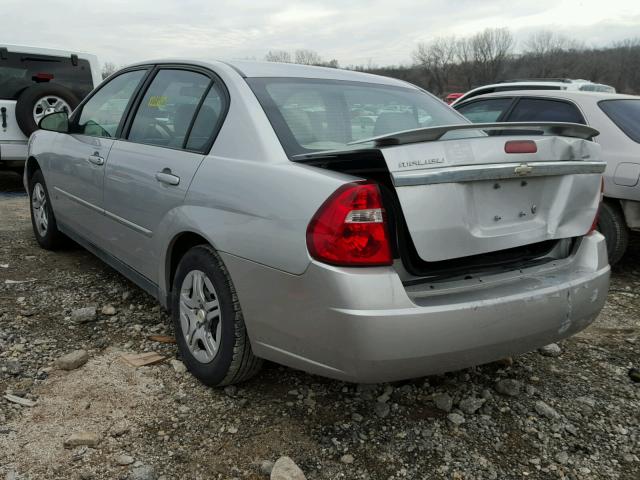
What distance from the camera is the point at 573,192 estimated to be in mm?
2324

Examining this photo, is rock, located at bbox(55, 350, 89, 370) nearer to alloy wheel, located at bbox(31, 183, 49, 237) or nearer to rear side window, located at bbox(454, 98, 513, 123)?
alloy wheel, located at bbox(31, 183, 49, 237)

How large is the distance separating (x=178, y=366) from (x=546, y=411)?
1779 mm

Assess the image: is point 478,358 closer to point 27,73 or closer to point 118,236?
point 118,236

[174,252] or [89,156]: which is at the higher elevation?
[89,156]

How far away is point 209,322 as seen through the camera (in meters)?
2.58

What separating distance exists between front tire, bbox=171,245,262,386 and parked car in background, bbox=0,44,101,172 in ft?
16.0

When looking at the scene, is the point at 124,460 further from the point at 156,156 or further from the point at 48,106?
the point at 48,106

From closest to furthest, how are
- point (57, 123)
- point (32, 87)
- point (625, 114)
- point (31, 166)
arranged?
1. point (57, 123)
2. point (625, 114)
3. point (31, 166)
4. point (32, 87)

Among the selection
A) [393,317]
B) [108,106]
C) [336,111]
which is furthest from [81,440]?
[108,106]

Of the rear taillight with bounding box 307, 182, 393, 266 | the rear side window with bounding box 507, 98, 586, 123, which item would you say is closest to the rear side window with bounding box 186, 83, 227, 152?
the rear taillight with bounding box 307, 182, 393, 266

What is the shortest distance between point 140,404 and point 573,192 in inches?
82.8

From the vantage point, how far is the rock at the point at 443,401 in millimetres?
2515

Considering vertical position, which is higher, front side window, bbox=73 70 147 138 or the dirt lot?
front side window, bbox=73 70 147 138

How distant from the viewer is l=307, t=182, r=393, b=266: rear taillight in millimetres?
1936
